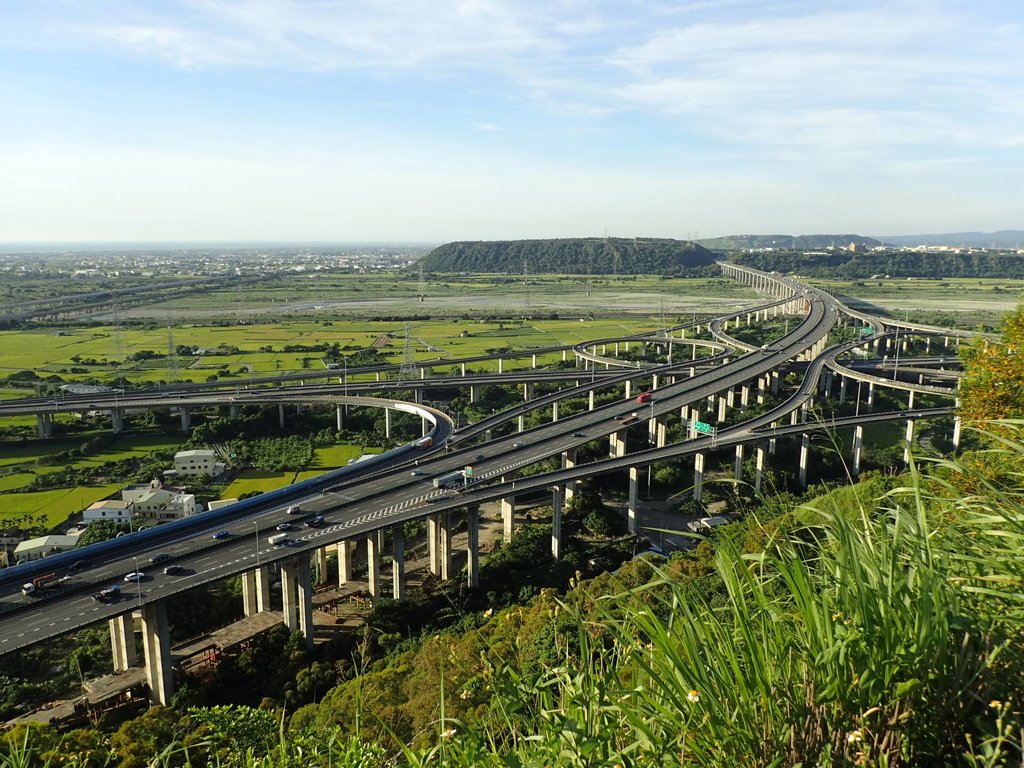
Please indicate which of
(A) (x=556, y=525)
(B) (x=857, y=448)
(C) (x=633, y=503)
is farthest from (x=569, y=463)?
(B) (x=857, y=448)

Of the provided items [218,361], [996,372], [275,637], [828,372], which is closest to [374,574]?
[275,637]

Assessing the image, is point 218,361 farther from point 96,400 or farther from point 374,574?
point 374,574

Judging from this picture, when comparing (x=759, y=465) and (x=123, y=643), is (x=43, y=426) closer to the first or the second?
(x=123, y=643)

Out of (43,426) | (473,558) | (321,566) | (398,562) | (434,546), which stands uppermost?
(43,426)

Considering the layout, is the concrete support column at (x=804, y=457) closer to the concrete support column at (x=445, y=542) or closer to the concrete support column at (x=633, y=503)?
the concrete support column at (x=633, y=503)

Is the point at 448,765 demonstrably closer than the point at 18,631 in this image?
Yes

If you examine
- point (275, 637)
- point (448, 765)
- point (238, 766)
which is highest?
point (448, 765)

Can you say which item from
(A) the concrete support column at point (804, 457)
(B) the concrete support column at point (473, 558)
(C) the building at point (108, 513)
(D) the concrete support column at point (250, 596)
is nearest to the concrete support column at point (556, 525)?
(B) the concrete support column at point (473, 558)
